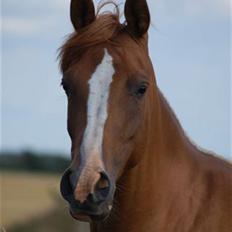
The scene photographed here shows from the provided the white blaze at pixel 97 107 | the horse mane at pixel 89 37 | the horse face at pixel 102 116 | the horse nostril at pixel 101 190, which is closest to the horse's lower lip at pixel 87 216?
the horse face at pixel 102 116

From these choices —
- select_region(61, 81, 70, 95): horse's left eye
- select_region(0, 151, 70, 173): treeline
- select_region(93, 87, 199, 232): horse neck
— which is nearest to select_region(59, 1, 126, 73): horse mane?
select_region(61, 81, 70, 95): horse's left eye

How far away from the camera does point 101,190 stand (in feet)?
16.0

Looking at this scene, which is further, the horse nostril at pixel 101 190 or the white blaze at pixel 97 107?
the white blaze at pixel 97 107

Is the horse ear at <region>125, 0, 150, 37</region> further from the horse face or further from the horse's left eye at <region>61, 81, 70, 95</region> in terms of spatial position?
the horse's left eye at <region>61, 81, 70, 95</region>

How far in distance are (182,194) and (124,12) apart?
1461mm

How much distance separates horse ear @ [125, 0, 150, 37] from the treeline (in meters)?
22.6

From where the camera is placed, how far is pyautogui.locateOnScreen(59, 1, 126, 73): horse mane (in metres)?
5.58

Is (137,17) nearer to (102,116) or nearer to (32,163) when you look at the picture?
(102,116)

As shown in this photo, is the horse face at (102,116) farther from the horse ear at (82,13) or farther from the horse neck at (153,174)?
the horse ear at (82,13)

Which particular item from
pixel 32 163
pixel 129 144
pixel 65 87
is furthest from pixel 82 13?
pixel 32 163

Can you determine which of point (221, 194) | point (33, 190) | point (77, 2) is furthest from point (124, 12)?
point (33, 190)

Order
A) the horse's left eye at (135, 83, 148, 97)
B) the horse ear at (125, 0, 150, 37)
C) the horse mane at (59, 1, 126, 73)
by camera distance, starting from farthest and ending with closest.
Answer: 1. the horse ear at (125, 0, 150, 37)
2. the horse mane at (59, 1, 126, 73)
3. the horse's left eye at (135, 83, 148, 97)

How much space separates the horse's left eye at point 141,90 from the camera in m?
5.39

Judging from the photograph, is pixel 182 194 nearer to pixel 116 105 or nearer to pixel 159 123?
pixel 159 123
